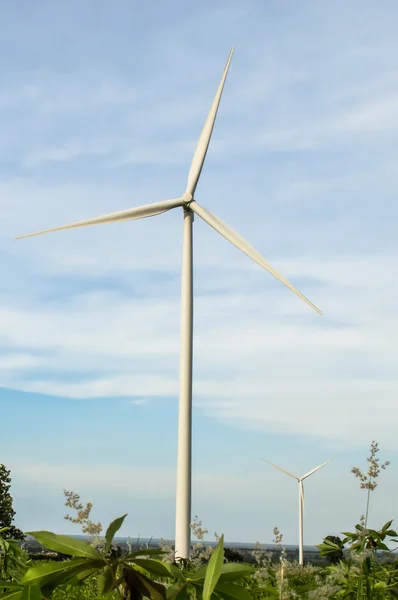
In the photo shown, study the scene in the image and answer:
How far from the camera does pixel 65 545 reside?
8.25 ft

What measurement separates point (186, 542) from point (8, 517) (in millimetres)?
42683

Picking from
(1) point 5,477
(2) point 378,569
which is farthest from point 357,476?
(1) point 5,477

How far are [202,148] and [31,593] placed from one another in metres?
26.9

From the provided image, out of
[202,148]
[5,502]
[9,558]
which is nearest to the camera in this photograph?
[9,558]

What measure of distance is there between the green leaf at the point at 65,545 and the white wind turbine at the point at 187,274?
17191 mm

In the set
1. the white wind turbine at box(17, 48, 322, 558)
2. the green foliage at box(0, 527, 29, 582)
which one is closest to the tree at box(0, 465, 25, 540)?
the white wind turbine at box(17, 48, 322, 558)

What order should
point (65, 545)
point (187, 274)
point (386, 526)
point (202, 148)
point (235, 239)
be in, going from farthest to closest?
point (202, 148), point (235, 239), point (187, 274), point (386, 526), point (65, 545)

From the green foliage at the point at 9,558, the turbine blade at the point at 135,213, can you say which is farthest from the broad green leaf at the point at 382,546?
the turbine blade at the point at 135,213

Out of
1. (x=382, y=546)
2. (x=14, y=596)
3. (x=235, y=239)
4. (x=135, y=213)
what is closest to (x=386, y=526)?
(x=382, y=546)

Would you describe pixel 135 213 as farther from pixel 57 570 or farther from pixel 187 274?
pixel 57 570

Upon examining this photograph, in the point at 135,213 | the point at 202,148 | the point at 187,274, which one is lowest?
the point at 187,274

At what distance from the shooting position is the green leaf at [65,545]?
2498 mm

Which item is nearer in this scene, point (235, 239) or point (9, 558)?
point (9, 558)

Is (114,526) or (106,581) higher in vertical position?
(114,526)
